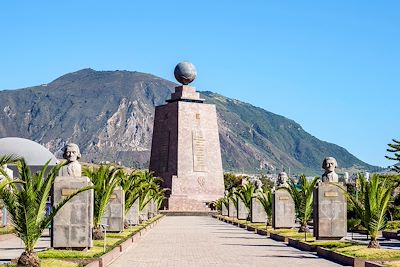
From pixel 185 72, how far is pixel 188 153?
26.5ft

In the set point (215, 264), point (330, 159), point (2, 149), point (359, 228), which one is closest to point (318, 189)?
point (330, 159)

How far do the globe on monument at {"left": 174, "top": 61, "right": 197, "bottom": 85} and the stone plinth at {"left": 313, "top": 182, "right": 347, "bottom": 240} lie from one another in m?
49.6

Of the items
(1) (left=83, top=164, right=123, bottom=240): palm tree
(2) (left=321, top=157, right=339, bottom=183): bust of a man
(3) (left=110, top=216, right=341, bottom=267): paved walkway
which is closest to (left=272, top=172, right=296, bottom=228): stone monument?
(3) (left=110, top=216, right=341, bottom=267): paved walkway

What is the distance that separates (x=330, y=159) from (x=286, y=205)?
9.62 m

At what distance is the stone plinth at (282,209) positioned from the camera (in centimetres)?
3344

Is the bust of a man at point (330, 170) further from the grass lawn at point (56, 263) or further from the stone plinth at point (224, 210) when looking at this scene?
the stone plinth at point (224, 210)

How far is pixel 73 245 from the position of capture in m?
19.4

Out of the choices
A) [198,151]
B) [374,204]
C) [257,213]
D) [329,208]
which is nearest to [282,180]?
→ [257,213]

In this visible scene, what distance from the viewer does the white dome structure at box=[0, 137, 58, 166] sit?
6397 centimetres

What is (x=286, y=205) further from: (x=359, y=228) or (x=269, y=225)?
(x=359, y=228)

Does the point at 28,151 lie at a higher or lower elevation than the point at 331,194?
higher

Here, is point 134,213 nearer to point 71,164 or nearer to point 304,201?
point 304,201

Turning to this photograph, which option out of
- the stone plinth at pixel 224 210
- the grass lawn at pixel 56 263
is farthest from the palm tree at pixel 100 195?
the stone plinth at pixel 224 210

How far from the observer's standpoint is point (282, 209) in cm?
3356
